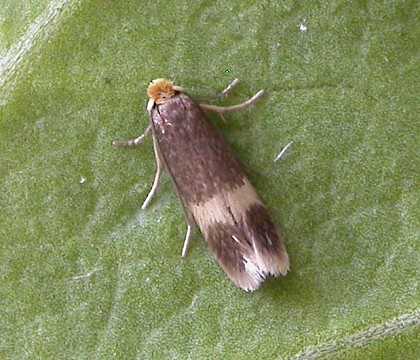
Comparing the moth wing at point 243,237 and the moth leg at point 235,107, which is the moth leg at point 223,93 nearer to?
the moth leg at point 235,107

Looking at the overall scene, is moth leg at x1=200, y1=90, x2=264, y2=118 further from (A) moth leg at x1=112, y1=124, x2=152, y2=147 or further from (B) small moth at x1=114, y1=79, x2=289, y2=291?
(A) moth leg at x1=112, y1=124, x2=152, y2=147

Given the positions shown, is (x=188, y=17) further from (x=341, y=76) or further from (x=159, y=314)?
(x=159, y=314)

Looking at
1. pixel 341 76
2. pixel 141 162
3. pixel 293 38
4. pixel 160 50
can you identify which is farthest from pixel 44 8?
pixel 341 76

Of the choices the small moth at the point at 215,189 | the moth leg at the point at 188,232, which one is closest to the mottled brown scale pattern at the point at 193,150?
the small moth at the point at 215,189

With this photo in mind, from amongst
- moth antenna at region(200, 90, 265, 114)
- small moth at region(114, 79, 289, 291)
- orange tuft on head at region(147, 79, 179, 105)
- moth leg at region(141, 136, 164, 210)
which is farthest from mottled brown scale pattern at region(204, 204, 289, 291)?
orange tuft on head at region(147, 79, 179, 105)

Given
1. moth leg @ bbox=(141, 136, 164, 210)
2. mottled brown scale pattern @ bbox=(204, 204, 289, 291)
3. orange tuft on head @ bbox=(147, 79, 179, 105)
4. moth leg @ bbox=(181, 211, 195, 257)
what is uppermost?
orange tuft on head @ bbox=(147, 79, 179, 105)
